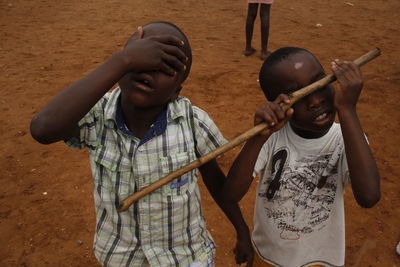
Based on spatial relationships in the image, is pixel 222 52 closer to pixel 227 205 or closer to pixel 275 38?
pixel 275 38

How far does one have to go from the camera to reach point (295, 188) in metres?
1.72

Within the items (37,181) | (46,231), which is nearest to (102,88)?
(46,231)

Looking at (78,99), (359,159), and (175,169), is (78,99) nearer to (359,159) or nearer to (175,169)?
(175,169)

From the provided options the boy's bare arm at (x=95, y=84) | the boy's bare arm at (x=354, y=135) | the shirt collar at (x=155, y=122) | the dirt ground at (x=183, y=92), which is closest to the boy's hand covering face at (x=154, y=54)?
the boy's bare arm at (x=95, y=84)

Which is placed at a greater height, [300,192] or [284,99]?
[284,99]

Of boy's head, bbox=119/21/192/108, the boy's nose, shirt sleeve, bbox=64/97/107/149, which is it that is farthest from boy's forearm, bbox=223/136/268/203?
shirt sleeve, bbox=64/97/107/149

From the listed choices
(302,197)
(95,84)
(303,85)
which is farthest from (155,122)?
(302,197)

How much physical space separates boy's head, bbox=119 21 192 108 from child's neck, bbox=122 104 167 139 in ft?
0.16

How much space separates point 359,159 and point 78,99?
1000mm

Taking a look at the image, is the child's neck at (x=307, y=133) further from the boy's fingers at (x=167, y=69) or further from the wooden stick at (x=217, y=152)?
the boy's fingers at (x=167, y=69)

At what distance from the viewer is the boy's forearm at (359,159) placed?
1463 millimetres

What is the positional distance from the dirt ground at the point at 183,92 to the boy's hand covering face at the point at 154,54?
192 cm

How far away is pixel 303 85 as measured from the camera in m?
1.58

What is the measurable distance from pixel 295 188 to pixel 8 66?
5591 mm
